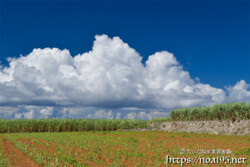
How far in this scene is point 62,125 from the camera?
5169cm

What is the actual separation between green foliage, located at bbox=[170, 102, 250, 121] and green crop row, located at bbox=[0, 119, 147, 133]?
11488 mm

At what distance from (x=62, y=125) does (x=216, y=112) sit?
113 ft

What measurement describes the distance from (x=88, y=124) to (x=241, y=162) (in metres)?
43.7

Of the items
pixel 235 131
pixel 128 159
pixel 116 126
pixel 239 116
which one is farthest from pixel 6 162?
pixel 116 126

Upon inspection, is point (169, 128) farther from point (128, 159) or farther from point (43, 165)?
point (43, 165)

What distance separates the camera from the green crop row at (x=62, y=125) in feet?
154

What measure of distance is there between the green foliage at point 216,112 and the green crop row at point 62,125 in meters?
11.5

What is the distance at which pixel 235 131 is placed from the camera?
3831 centimetres

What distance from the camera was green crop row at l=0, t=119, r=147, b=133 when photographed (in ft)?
154

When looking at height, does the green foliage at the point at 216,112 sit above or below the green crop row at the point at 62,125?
above

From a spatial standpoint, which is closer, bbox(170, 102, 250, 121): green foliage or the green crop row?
bbox(170, 102, 250, 121): green foliage

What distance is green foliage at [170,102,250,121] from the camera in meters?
42.1

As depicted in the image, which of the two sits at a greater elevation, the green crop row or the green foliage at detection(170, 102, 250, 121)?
the green foliage at detection(170, 102, 250, 121)

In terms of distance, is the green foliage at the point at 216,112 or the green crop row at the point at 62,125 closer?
the green foliage at the point at 216,112
